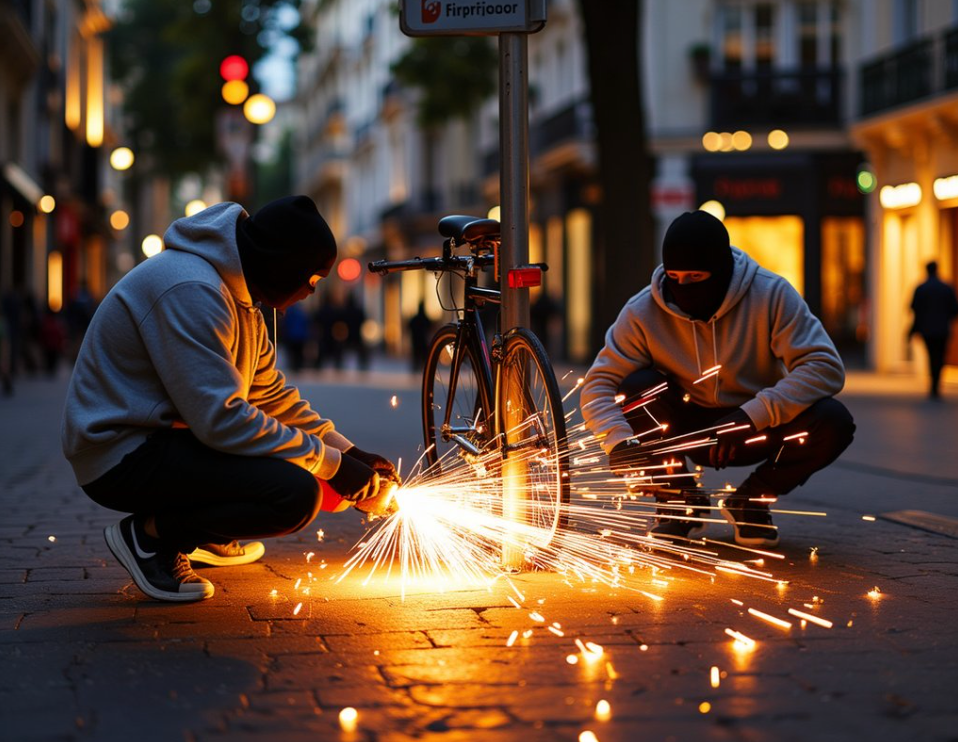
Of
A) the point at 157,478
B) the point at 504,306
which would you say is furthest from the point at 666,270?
the point at 157,478

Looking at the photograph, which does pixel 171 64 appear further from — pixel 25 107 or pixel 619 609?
pixel 619 609

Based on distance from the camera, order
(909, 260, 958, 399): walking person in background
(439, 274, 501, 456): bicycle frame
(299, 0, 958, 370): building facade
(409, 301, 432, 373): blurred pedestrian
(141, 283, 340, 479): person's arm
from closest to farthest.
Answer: (141, 283, 340, 479): person's arm → (439, 274, 501, 456): bicycle frame → (909, 260, 958, 399): walking person in background → (299, 0, 958, 370): building facade → (409, 301, 432, 373): blurred pedestrian

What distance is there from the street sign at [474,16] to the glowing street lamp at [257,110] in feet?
27.3

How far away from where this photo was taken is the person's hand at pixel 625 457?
19.1ft

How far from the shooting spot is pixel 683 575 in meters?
5.55

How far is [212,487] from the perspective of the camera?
16.2 ft

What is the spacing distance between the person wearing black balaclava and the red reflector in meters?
0.53

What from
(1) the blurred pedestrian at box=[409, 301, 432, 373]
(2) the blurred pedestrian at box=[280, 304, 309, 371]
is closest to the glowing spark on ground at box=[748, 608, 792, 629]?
(2) the blurred pedestrian at box=[280, 304, 309, 371]

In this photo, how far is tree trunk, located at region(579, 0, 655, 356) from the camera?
45.1ft

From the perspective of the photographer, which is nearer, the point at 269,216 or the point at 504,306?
the point at 269,216

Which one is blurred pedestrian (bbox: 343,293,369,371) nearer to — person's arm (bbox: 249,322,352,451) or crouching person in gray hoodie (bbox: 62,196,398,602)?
person's arm (bbox: 249,322,352,451)

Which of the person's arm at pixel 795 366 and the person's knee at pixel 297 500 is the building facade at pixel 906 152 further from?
the person's knee at pixel 297 500

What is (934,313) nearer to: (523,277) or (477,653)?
(523,277)

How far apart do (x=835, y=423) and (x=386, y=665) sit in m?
2.51
